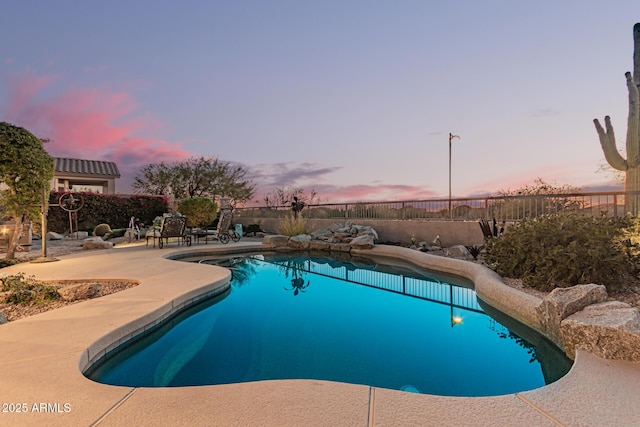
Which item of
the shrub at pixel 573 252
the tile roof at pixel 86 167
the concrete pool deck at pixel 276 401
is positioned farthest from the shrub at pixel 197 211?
the shrub at pixel 573 252

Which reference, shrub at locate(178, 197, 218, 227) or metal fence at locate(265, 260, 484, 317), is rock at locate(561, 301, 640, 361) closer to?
metal fence at locate(265, 260, 484, 317)

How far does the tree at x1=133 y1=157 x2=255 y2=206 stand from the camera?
22.6 m

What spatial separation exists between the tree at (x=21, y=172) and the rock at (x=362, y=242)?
7.61m

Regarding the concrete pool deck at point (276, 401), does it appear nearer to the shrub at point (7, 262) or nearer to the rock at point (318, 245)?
the shrub at point (7, 262)

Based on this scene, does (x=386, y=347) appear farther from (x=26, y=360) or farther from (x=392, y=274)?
(x=392, y=274)

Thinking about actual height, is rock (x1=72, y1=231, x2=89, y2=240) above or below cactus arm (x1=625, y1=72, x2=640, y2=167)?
below

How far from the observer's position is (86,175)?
21.0 meters

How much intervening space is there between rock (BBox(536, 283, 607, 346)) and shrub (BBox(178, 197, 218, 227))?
44.5 feet

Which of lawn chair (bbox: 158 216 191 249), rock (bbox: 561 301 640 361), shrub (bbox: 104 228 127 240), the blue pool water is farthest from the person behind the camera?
Result: shrub (bbox: 104 228 127 240)

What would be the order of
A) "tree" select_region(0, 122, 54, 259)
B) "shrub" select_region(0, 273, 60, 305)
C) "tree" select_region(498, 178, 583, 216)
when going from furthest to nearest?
"tree" select_region(498, 178, 583, 216) < "tree" select_region(0, 122, 54, 259) < "shrub" select_region(0, 273, 60, 305)

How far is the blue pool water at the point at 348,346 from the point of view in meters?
2.65

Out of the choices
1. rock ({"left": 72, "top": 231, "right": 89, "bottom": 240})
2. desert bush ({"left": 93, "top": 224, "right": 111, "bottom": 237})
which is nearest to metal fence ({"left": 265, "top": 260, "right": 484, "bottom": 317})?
desert bush ({"left": 93, "top": 224, "right": 111, "bottom": 237})

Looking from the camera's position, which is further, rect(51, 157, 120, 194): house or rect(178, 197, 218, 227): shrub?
rect(51, 157, 120, 194): house

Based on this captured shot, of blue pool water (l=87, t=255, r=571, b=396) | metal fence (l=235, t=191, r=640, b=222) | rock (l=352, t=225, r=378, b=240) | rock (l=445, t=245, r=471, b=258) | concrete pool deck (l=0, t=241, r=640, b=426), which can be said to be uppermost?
metal fence (l=235, t=191, r=640, b=222)
